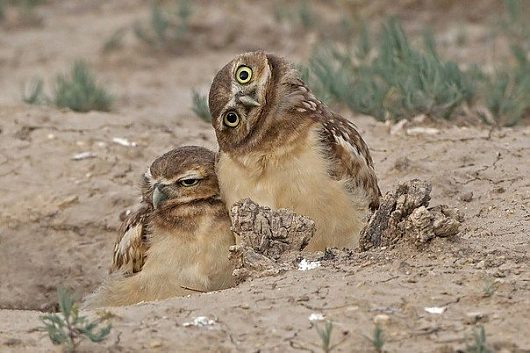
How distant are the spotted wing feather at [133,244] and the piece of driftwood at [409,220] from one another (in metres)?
1.38

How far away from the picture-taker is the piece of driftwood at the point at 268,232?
19.8ft

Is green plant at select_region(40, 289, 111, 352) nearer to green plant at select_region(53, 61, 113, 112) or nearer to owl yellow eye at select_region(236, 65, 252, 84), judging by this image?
owl yellow eye at select_region(236, 65, 252, 84)

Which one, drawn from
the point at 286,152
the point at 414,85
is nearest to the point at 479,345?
the point at 286,152

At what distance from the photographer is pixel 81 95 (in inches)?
384

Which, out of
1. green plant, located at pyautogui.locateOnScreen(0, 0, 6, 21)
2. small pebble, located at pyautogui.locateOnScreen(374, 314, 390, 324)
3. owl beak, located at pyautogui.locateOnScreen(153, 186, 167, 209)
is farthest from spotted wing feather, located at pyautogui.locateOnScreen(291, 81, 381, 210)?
green plant, located at pyautogui.locateOnScreen(0, 0, 6, 21)

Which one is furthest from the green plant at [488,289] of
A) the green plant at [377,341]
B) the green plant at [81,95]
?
the green plant at [81,95]

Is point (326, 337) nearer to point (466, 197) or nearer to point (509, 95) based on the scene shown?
point (466, 197)

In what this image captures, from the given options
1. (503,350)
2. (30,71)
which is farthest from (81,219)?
(30,71)

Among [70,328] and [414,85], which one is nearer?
[70,328]

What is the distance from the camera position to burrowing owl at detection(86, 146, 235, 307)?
6.45 meters

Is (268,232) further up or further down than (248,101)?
further down

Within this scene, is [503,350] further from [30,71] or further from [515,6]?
[30,71]

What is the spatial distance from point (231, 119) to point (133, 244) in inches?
35.3

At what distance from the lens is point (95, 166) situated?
850 centimetres
